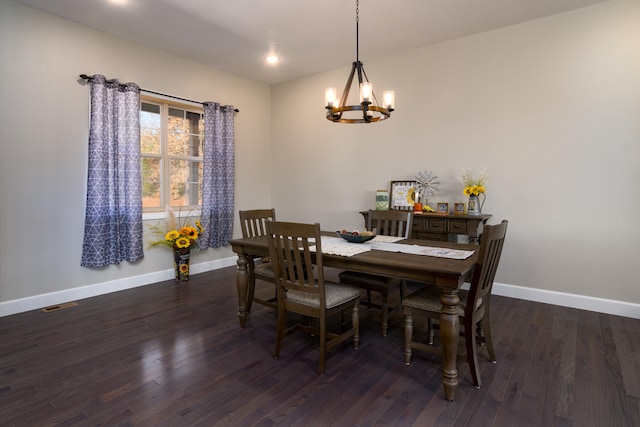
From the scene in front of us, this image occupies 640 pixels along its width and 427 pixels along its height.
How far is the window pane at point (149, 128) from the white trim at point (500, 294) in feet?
5.28

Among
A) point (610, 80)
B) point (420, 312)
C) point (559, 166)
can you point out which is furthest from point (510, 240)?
point (420, 312)

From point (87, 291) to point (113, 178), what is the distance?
1.27 m

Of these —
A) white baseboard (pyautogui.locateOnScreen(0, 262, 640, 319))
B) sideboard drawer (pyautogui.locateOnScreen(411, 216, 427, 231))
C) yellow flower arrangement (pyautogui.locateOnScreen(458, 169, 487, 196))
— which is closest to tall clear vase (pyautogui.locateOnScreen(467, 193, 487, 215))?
yellow flower arrangement (pyautogui.locateOnScreen(458, 169, 487, 196))

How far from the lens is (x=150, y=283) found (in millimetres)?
4113

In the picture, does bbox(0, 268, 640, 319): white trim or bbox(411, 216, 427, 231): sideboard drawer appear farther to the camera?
bbox(411, 216, 427, 231): sideboard drawer

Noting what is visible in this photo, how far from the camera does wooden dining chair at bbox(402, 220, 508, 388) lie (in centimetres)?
185

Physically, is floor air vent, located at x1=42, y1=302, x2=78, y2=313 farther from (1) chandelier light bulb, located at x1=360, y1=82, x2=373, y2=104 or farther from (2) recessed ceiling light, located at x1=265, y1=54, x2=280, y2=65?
(2) recessed ceiling light, located at x1=265, y1=54, x2=280, y2=65

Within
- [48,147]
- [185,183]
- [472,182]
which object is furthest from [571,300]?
[48,147]

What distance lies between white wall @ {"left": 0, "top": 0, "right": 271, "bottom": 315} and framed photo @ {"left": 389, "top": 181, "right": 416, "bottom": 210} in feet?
10.6

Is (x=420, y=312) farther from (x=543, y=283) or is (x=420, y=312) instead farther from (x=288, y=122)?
(x=288, y=122)

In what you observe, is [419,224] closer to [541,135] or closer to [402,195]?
[402,195]

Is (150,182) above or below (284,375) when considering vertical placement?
above

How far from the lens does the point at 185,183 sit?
15.1 feet

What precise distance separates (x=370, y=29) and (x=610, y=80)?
235 centimetres
